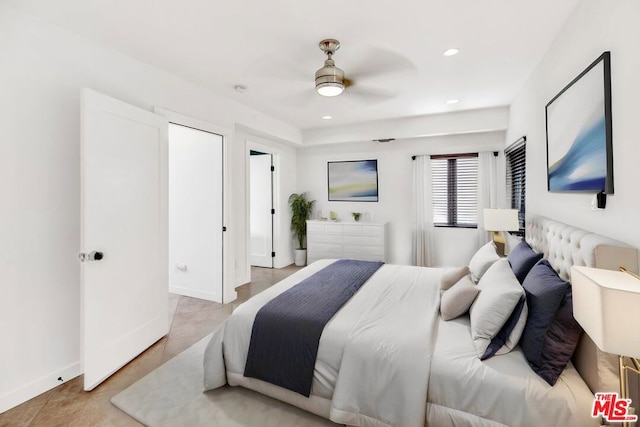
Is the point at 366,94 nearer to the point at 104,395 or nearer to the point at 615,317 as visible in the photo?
the point at 615,317

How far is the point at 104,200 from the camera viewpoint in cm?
222

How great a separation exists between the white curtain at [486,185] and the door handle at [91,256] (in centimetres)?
487

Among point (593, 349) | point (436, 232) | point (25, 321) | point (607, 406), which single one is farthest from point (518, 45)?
point (25, 321)

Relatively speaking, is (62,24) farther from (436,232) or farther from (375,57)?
(436,232)

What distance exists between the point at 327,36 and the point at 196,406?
9.10 ft

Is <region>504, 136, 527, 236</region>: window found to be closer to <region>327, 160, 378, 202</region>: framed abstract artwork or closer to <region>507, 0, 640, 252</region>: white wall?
<region>507, 0, 640, 252</region>: white wall

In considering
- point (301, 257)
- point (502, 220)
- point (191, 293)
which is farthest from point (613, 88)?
point (301, 257)

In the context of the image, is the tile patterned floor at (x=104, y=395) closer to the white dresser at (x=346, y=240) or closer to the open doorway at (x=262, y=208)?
the open doorway at (x=262, y=208)

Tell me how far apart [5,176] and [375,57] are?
9.48ft

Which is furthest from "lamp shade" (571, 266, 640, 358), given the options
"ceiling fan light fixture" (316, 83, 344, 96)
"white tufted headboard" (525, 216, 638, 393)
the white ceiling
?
"ceiling fan light fixture" (316, 83, 344, 96)

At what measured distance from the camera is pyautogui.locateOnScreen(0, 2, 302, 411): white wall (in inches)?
75.3

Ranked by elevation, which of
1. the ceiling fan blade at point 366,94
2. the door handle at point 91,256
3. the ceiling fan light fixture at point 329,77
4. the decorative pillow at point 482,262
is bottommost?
the decorative pillow at point 482,262

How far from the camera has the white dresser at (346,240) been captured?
4.98 metres

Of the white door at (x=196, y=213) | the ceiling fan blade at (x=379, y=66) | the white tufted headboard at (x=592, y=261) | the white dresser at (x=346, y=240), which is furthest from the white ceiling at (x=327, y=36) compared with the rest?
the white dresser at (x=346, y=240)
